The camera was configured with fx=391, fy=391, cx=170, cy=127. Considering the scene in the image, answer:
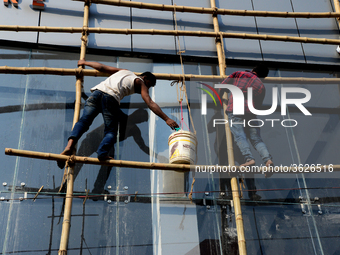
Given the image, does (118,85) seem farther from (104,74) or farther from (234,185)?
(234,185)

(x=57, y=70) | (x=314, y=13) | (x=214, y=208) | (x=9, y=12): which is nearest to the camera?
(x=214, y=208)

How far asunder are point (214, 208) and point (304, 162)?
1.71 m

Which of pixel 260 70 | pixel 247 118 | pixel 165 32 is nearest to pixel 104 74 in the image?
pixel 165 32

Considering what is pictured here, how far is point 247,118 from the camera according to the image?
5664mm

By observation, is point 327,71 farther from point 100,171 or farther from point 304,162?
point 100,171

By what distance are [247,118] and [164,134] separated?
1239 mm

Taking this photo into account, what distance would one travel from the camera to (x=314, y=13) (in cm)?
714

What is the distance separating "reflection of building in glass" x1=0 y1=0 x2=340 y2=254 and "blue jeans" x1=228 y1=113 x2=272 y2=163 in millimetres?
326

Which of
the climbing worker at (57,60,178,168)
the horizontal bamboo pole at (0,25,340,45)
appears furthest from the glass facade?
the climbing worker at (57,60,178,168)

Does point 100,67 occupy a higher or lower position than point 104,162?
higher

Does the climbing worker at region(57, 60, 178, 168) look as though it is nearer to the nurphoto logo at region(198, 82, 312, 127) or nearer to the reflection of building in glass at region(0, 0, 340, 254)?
the reflection of building in glass at region(0, 0, 340, 254)

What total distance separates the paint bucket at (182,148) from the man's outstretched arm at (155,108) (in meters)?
0.15

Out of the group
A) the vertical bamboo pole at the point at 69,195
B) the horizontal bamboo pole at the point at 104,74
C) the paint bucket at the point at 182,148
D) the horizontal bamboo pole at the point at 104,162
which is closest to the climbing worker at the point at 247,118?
the horizontal bamboo pole at the point at 104,74

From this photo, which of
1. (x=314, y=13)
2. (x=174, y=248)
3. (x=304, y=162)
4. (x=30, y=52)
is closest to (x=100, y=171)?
(x=174, y=248)
